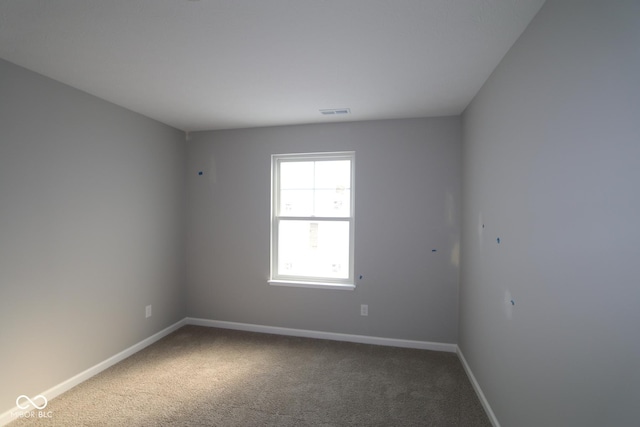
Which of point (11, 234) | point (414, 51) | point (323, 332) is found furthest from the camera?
point (323, 332)

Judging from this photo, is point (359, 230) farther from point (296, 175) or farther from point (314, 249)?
point (296, 175)

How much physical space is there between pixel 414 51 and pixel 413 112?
1.18 m

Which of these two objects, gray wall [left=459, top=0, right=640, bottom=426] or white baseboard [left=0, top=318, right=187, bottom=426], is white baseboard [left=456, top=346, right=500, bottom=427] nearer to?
gray wall [left=459, top=0, right=640, bottom=426]

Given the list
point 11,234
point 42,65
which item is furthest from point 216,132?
point 11,234

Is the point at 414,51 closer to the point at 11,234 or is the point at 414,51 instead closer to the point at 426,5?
the point at 426,5

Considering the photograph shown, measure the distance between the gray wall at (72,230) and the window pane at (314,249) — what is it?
1386 millimetres

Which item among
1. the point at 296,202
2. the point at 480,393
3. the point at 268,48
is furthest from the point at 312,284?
the point at 268,48

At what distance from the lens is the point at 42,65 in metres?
2.05

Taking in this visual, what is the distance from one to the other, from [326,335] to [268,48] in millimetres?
2868

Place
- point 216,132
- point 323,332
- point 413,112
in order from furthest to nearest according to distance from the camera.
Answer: point 216,132 < point 323,332 < point 413,112

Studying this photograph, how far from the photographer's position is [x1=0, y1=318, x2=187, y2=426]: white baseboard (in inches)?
79.4

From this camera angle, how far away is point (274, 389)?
242 centimetres

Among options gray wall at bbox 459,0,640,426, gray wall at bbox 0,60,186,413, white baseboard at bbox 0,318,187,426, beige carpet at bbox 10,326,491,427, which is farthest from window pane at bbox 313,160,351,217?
white baseboard at bbox 0,318,187,426

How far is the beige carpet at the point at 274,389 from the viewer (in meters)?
2.07
